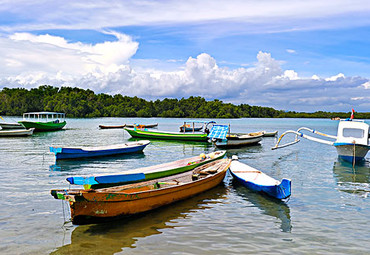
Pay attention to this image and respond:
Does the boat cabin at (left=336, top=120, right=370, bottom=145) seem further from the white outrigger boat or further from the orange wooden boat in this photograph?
the orange wooden boat

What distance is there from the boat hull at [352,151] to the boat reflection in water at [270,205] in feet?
36.1

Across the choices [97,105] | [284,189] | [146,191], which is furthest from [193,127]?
[97,105]

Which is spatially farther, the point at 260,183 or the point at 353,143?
the point at 353,143

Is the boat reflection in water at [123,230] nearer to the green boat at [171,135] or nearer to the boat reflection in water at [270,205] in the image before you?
the boat reflection in water at [270,205]

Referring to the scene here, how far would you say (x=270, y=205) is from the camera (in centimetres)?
1138

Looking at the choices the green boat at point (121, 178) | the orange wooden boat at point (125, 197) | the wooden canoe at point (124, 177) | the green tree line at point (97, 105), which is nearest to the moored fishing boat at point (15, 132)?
the wooden canoe at point (124, 177)

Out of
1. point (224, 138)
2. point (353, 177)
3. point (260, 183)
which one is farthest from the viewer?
point (224, 138)

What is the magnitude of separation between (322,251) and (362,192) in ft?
24.4

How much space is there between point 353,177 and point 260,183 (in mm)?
7835

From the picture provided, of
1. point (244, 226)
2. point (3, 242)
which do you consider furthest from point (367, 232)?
point (3, 242)

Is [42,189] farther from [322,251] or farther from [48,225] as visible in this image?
[322,251]

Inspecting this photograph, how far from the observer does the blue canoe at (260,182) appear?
11.2 m

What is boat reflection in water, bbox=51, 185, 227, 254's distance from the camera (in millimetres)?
7766

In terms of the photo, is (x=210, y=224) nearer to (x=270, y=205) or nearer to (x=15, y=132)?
(x=270, y=205)
